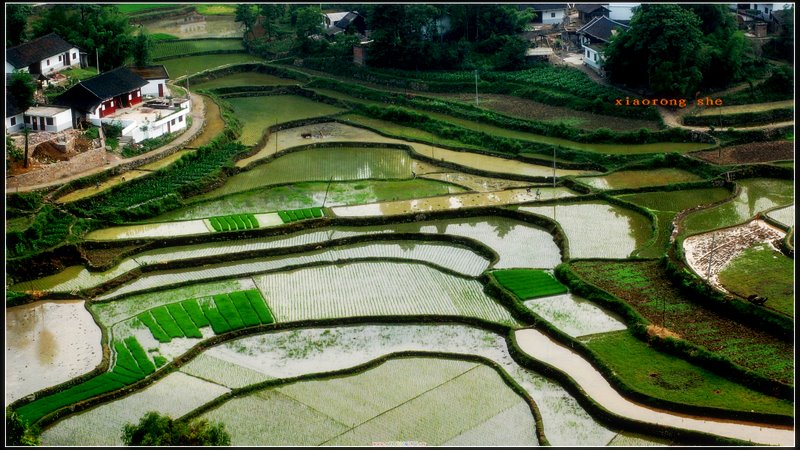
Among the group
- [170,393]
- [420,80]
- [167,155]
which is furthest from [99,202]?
[420,80]

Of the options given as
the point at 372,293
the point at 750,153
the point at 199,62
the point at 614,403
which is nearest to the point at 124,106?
the point at 199,62

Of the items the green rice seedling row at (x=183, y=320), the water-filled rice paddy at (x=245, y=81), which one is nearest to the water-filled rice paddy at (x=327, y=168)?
the green rice seedling row at (x=183, y=320)

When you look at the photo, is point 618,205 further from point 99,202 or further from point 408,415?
point 99,202

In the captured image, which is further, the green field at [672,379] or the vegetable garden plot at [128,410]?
the green field at [672,379]

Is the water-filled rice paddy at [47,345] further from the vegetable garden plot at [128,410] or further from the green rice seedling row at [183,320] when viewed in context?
the green rice seedling row at [183,320]

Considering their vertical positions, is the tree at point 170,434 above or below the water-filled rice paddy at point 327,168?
below

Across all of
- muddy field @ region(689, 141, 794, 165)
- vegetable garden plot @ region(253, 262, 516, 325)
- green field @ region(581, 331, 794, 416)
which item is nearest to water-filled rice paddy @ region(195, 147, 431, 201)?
vegetable garden plot @ region(253, 262, 516, 325)
